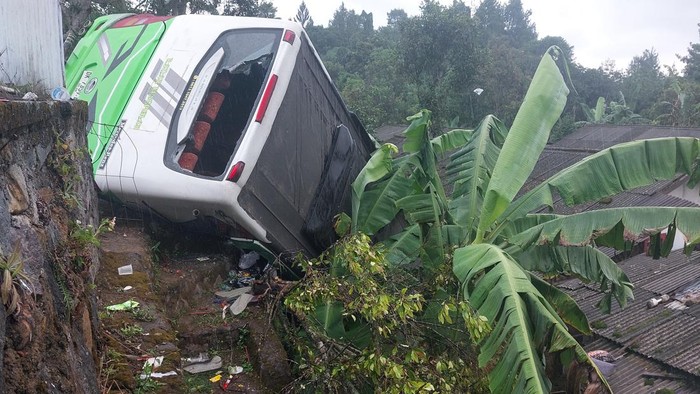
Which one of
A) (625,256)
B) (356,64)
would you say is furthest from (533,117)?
(356,64)

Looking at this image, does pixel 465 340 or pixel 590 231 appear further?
pixel 590 231

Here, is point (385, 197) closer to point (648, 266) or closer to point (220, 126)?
point (220, 126)

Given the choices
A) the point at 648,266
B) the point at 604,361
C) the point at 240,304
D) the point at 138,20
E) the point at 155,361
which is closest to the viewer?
the point at 155,361

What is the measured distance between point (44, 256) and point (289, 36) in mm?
3163

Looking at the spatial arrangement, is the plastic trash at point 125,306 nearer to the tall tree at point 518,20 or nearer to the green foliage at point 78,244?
the green foliage at point 78,244

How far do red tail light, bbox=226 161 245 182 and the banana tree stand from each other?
1.11m

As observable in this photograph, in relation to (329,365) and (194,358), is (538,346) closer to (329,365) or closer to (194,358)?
(329,365)

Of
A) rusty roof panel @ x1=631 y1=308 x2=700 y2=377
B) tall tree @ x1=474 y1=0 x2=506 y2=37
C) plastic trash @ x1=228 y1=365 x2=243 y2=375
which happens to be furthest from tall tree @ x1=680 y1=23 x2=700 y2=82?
plastic trash @ x1=228 y1=365 x2=243 y2=375

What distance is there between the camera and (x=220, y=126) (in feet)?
18.5

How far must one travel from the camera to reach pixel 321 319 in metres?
4.07

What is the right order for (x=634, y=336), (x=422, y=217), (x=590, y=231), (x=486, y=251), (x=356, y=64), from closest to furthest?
A: 1. (x=486, y=251)
2. (x=590, y=231)
3. (x=422, y=217)
4. (x=634, y=336)
5. (x=356, y=64)

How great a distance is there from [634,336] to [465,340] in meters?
3.41

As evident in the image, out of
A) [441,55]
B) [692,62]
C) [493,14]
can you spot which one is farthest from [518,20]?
[441,55]

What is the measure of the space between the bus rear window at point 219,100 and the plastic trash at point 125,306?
109cm
